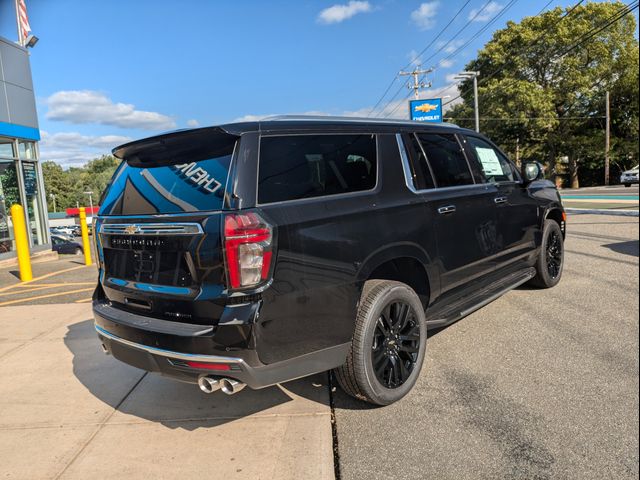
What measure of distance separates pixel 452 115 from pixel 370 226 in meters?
51.8

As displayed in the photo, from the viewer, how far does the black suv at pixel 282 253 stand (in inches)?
94.2

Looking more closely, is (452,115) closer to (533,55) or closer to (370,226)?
(533,55)

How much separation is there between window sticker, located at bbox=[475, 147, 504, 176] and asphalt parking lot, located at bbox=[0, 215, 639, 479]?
146cm

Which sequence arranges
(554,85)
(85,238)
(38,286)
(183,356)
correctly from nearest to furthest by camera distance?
(183,356)
(38,286)
(85,238)
(554,85)

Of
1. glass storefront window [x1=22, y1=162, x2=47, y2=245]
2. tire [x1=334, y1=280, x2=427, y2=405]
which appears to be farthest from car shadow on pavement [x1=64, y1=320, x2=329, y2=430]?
glass storefront window [x1=22, y1=162, x2=47, y2=245]

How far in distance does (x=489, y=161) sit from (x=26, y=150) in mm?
13660

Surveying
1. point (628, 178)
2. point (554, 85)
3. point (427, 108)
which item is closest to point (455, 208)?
point (427, 108)

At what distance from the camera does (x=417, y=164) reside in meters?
3.54

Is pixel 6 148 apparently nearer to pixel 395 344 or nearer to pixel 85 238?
pixel 85 238

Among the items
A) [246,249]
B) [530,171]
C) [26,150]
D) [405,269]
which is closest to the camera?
[246,249]

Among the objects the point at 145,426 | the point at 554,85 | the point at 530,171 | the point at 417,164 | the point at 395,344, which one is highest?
the point at 554,85

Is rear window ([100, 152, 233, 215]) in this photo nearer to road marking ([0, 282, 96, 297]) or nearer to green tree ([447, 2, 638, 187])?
road marking ([0, 282, 96, 297])

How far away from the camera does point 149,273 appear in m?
2.73

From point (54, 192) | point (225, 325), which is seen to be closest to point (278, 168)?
point (225, 325)
